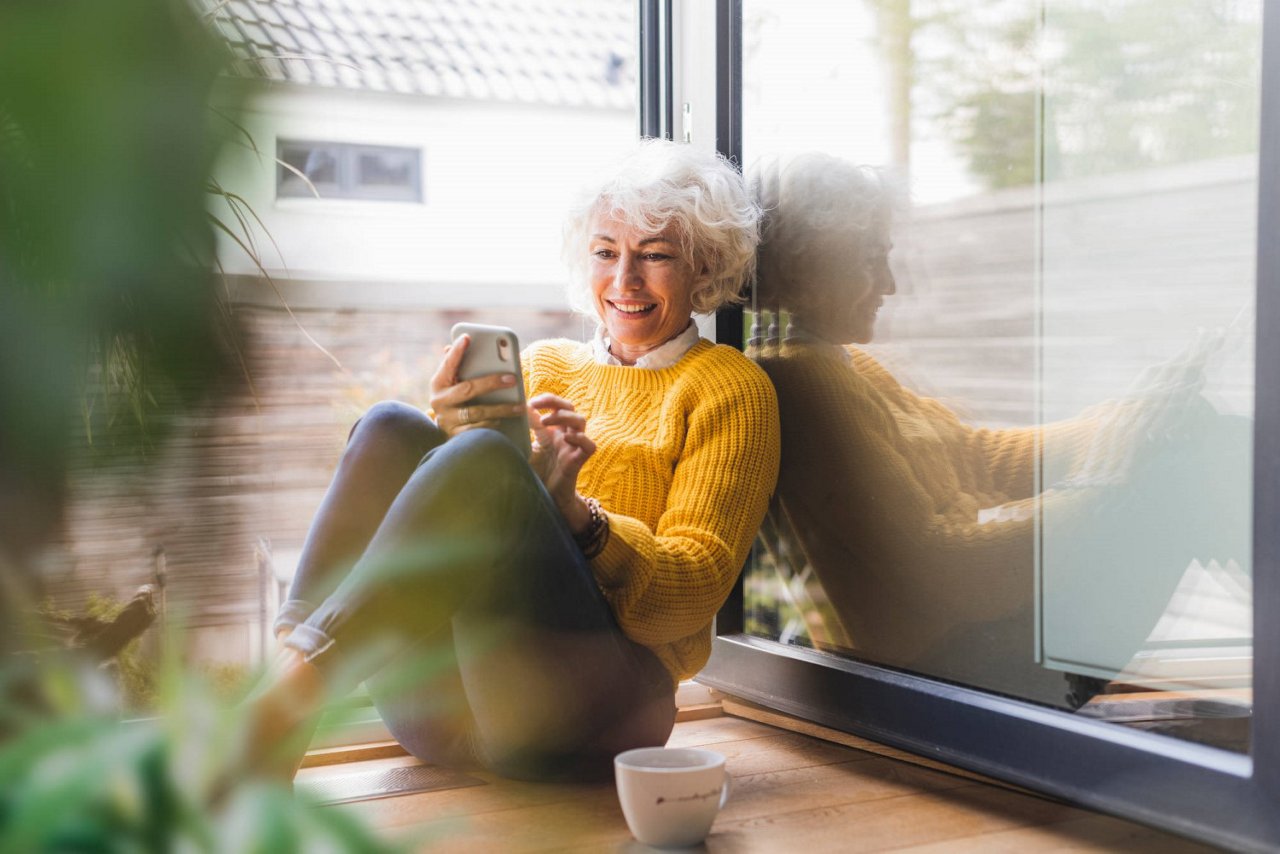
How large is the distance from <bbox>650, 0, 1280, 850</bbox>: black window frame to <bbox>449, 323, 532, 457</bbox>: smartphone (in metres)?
0.66

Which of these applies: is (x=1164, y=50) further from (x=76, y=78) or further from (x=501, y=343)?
(x=76, y=78)

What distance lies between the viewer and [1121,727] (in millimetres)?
1442

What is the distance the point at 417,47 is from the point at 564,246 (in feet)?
1.33

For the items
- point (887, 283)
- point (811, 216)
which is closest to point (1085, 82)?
point (887, 283)

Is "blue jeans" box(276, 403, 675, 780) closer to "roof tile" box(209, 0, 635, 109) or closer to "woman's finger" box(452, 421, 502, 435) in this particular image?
"woman's finger" box(452, 421, 502, 435)

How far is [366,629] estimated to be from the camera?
1360 millimetres

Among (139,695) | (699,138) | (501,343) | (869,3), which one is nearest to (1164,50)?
(869,3)

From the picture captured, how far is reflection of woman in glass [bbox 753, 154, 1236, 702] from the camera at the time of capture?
4.75 ft

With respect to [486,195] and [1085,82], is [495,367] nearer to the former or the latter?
[486,195]

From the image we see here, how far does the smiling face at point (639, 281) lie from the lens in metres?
1.83

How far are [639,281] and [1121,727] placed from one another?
0.94m

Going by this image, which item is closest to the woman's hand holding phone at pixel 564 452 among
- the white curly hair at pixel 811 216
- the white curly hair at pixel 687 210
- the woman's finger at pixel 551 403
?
the woman's finger at pixel 551 403

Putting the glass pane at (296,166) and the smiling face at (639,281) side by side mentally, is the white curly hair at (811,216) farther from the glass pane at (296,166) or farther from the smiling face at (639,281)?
the glass pane at (296,166)

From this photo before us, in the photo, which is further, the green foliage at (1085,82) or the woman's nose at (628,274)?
the woman's nose at (628,274)
